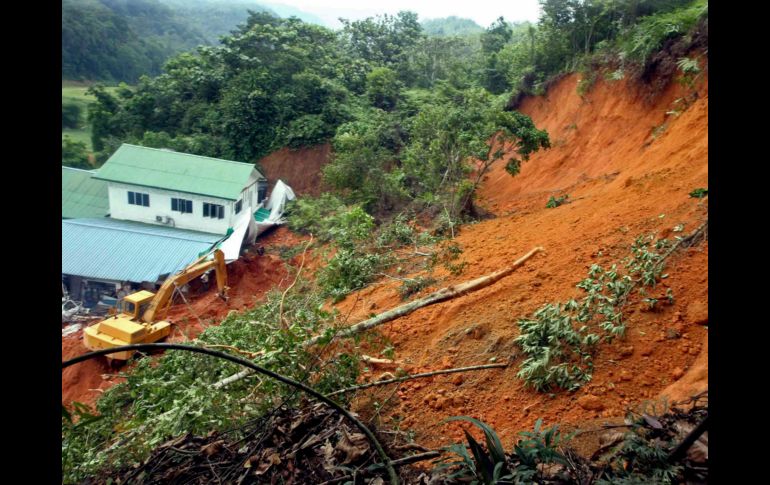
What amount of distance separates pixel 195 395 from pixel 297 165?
27.7 ft

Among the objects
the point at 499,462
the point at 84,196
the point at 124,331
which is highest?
the point at 499,462

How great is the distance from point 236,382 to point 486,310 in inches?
67.6

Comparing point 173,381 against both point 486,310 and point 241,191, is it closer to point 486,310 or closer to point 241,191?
point 486,310

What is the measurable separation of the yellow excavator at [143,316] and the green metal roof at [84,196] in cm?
98

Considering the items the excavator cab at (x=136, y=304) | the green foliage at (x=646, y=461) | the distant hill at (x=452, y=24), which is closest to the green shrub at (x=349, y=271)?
the excavator cab at (x=136, y=304)

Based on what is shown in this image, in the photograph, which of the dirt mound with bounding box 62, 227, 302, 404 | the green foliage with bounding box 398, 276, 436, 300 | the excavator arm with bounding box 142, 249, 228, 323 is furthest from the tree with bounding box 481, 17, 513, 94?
the green foliage with bounding box 398, 276, 436, 300

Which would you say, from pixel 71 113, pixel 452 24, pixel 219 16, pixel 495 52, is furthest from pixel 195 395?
pixel 452 24

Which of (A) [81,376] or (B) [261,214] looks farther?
(B) [261,214]

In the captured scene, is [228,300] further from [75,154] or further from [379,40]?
[379,40]

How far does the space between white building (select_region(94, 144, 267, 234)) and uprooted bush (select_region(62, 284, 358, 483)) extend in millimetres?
2406

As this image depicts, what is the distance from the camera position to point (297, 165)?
35.4 feet

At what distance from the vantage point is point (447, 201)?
24.1 feet

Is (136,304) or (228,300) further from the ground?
(136,304)
